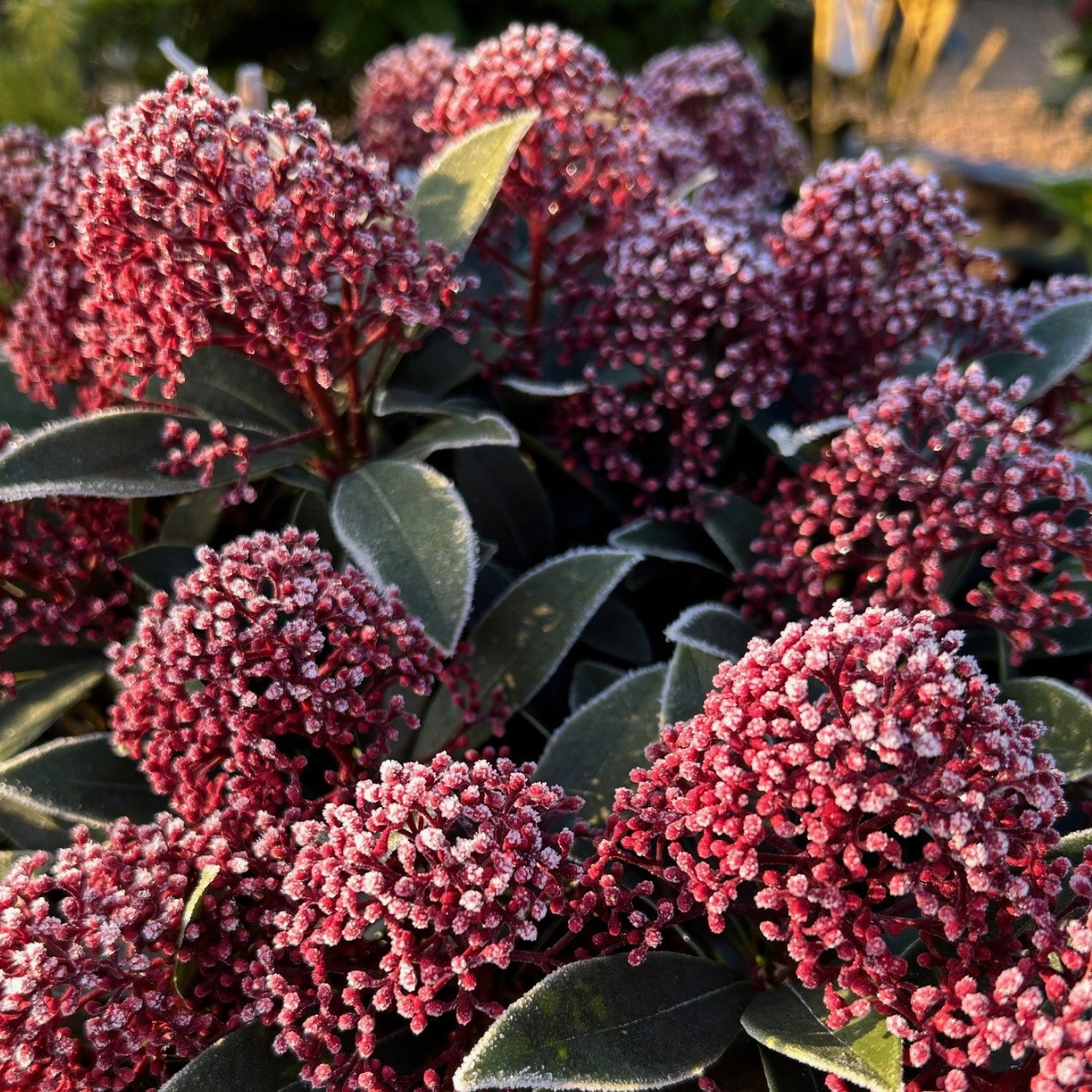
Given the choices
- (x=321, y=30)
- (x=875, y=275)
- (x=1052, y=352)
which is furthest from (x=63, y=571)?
(x=321, y=30)

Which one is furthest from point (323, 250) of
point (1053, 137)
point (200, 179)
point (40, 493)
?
point (1053, 137)

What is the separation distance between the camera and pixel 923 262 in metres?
1.25

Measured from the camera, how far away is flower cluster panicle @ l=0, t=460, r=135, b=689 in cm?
110

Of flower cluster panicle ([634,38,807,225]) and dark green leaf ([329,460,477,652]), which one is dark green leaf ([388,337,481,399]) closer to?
dark green leaf ([329,460,477,652])

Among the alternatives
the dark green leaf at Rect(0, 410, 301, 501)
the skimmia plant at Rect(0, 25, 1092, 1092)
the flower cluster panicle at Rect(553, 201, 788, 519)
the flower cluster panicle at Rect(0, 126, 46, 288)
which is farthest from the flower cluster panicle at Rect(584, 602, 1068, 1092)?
the flower cluster panicle at Rect(0, 126, 46, 288)

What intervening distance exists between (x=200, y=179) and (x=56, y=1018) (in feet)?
2.35

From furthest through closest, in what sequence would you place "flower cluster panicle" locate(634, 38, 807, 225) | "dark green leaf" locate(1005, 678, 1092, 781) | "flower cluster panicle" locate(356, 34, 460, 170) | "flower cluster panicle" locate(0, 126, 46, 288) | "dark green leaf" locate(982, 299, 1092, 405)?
"flower cluster panicle" locate(634, 38, 807, 225) < "flower cluster panicle" locate(356, 34, 460, 170) < "flower cluster panicle" locate(0, 126, 46, 288) < "dark green leaf" locate(982, 299, 1092, 405) < "dark green leaf" locate(1005, 678, 1092, 781)

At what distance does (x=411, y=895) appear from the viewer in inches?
29.3

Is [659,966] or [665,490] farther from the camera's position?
[665,490]

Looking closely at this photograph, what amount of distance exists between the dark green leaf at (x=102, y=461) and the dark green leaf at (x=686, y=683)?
49 cm

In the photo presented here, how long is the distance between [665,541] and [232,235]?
581mm

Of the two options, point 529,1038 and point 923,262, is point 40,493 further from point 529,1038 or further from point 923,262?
point 923,262

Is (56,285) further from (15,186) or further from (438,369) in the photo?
(438,369)

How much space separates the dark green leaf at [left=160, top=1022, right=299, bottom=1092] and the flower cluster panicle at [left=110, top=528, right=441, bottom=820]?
19cm
